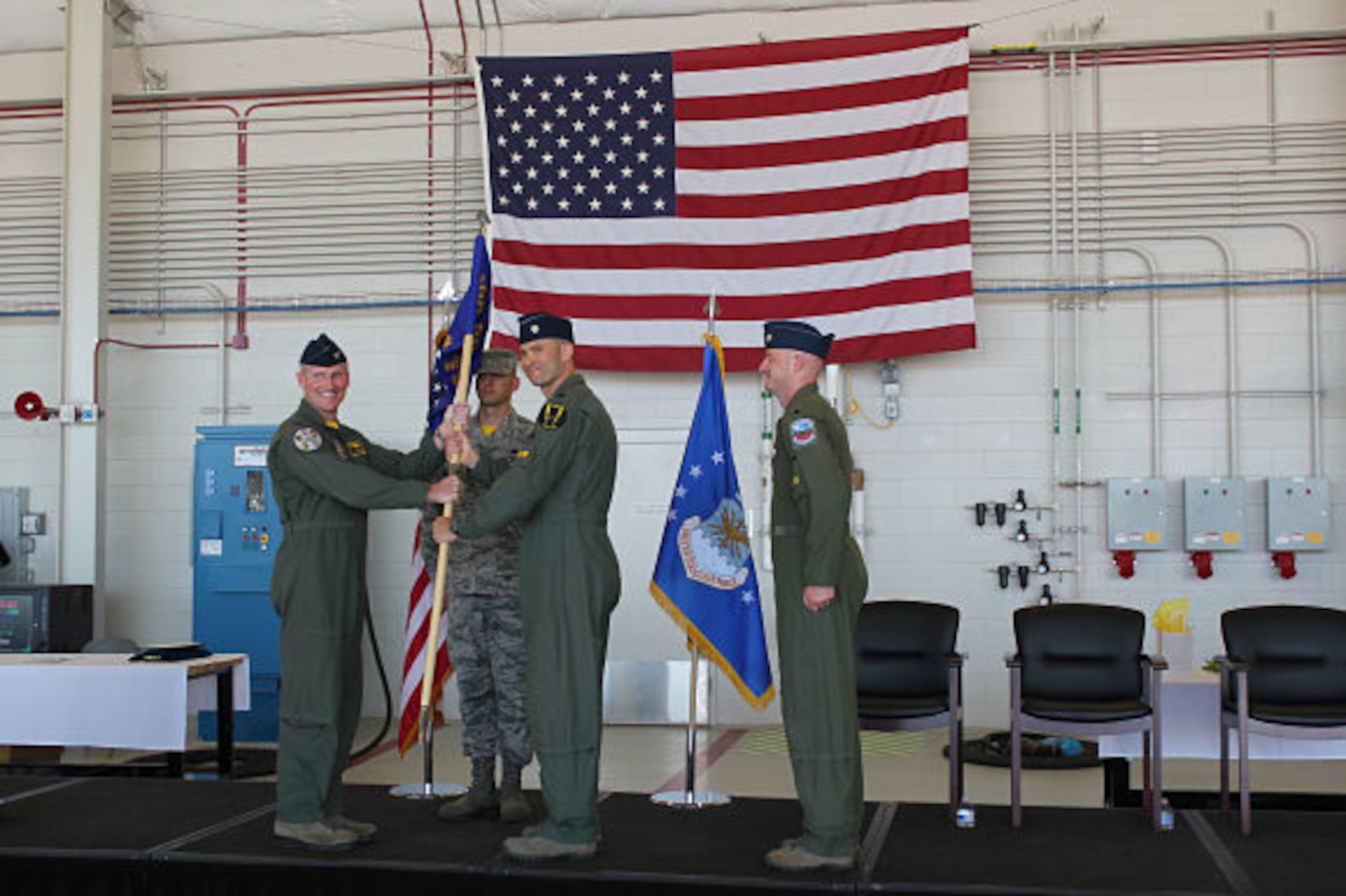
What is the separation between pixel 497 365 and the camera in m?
4.82

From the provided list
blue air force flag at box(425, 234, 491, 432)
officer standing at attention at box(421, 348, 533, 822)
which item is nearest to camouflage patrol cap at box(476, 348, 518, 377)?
blue air force flag at box(425, 234, 491, 432)

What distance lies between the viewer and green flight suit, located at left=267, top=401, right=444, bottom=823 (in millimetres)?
4059

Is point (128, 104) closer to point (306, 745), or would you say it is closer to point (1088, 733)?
point (306, 745)

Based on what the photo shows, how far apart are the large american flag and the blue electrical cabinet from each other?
171 cm

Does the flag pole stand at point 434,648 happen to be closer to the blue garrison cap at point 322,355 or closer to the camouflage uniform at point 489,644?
the camouflage uniform at point 489,644

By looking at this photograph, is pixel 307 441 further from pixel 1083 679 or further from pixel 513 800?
pixel 1083 679

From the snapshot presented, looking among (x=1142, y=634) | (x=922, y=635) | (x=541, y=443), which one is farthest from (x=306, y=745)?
(x=1142, y=634)

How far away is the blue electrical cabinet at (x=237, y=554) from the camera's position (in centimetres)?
754

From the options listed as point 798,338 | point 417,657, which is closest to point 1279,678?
point 798,338

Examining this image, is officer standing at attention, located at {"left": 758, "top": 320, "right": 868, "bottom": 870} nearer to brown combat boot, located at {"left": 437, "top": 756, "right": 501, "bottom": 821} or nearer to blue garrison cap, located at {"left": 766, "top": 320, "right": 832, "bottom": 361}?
blue garrison cap, located at {"left": 766, "top": 320, "right": 832, "bottom": 361}

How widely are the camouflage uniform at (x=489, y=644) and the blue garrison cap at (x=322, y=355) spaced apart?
0.62 metres

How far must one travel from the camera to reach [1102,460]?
25.2 feet

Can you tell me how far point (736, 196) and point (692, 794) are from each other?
410 centimetres

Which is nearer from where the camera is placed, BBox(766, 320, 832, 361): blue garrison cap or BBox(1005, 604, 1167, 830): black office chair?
BBox(766, 320, 832, 361): blue garrison cap
